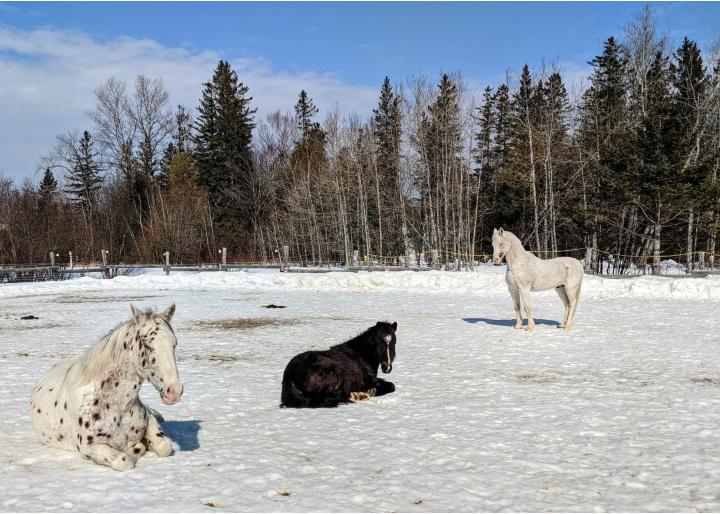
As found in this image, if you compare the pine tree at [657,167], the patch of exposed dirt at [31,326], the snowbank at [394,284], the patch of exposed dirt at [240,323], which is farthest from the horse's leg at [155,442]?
the pine tree at [657,167]

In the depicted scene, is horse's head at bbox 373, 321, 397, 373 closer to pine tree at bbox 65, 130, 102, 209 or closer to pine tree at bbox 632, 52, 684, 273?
pine tree at bbox 632, 52, 684, 273

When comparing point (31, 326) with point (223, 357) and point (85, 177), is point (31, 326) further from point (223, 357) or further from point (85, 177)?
point (85, 177)

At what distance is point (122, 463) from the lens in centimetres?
413

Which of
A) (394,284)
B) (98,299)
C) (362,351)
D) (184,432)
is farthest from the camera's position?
(394,284)

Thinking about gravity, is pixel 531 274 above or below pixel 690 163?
below

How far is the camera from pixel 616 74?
4184cm

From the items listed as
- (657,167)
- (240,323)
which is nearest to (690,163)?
(657,167)

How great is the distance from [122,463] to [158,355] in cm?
93

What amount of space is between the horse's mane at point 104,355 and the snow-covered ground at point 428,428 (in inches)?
26.7

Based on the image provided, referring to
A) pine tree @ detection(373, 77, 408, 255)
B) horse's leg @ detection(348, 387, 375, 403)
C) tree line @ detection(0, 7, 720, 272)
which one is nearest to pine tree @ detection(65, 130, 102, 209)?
tree line @ detection(0, 7, 720, 272)

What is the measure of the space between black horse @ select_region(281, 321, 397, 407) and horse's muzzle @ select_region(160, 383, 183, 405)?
8.39ft

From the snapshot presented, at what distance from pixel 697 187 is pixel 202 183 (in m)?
43.3

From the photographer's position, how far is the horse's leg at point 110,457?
413cm

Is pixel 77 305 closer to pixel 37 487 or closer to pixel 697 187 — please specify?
pixel 37 487
